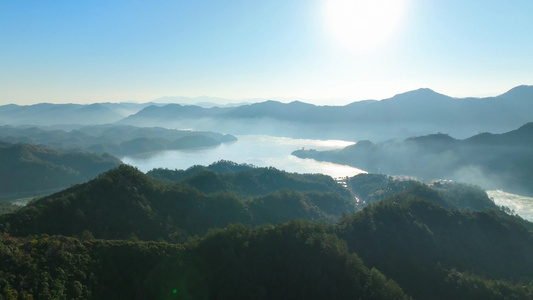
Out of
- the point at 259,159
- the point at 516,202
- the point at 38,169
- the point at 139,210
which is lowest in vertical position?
the point at 516,202

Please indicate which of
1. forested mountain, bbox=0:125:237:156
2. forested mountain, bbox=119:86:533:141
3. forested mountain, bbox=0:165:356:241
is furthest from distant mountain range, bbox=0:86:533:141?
forested mountain, bbox=0:165:356:241

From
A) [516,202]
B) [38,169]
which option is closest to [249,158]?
[38,169]

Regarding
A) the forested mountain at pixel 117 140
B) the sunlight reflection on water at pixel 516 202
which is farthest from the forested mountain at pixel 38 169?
the sunlight reflection on water at pixel 516 202

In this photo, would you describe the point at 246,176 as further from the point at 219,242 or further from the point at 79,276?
the point at 79,276

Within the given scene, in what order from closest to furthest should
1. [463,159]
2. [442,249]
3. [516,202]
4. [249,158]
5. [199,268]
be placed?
1. [199,268]
2. [442,249]
3. [516,202]
4. [463,159]
5. [249,158]

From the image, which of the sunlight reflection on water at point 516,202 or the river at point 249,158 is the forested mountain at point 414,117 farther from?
the sunlight reflection on water at point 516,202

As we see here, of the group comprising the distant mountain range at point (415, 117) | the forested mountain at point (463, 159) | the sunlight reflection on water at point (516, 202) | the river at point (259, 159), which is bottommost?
the sunlight reflection on water at point (516, 202)

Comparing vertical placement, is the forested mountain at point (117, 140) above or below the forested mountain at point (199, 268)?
below

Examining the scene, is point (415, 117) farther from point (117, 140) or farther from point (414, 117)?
point (117, 140)
